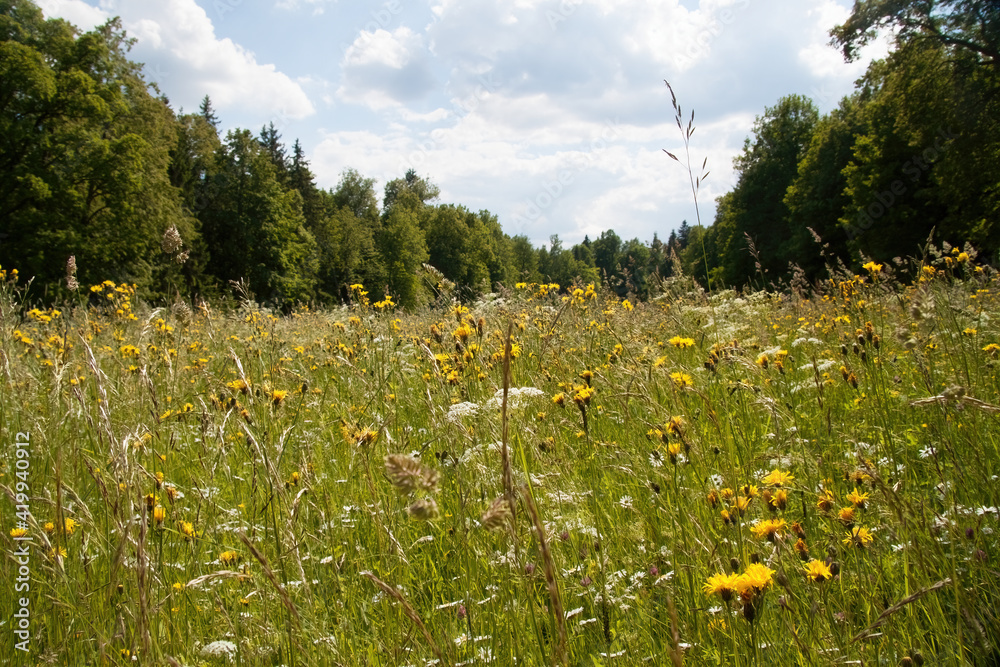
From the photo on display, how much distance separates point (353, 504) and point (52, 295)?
21.4 meters

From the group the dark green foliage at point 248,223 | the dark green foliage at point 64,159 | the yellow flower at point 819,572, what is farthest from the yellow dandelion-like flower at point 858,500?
the dark green foliage at point 248,223

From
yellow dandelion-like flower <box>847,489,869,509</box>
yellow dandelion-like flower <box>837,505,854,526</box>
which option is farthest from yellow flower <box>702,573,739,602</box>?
yellow dandelion-like flower <box>847,489,869,509</box>

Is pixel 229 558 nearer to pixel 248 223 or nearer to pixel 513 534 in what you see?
pixel 513 534

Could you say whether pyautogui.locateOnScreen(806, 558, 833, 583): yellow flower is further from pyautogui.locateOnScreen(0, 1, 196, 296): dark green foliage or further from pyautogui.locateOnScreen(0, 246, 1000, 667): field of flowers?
pyautogui.locateOnScreen(0, 1, 196, 296): dark green foliage

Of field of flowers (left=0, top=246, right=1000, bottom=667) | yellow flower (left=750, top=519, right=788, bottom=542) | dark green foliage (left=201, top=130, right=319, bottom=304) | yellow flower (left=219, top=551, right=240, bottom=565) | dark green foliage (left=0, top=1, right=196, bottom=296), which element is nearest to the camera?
field of flowers (left=0, top=246, right=1000, bottom=667)

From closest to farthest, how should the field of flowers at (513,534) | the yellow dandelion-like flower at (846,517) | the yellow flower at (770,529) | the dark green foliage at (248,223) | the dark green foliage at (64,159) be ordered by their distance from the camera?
the field of flowers at (513,534)
the yellow flower at (770,529)
the yellow dandelion-like flower at (846,517)
the dark green foliage at (64,159)
the dark green foliage at (248,223)

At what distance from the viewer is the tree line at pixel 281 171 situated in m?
13.6

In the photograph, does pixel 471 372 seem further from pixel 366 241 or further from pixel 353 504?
pixel 366 241

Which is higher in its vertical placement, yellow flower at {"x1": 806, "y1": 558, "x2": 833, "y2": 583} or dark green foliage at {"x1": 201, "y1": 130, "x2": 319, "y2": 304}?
dark green foliage at {"x1": 201, "y1": 130, "x2": 319, "y2": 304}

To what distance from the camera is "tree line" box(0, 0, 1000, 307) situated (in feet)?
44.6

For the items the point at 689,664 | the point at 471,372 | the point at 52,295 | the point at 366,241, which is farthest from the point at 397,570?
the point at 366,241

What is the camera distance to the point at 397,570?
1668mm

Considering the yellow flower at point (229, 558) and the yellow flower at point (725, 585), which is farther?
the yellow flower at point (229, 558)

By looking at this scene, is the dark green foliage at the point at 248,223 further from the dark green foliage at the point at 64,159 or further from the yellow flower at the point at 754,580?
the yellow flower at the point at 754,580
